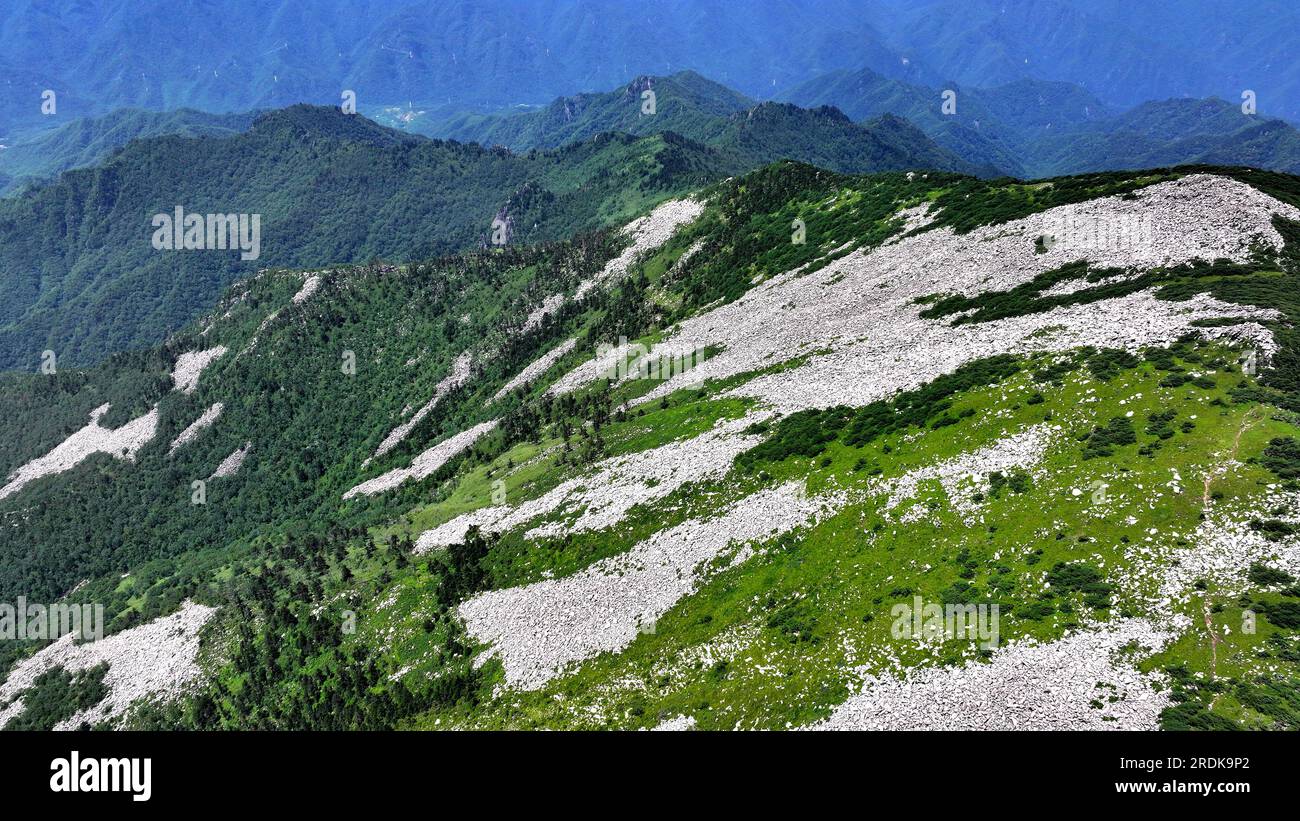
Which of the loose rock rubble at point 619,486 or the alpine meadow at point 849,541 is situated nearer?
the alpine meadow at point 849,541

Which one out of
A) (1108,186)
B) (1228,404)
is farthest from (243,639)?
(1108,186)

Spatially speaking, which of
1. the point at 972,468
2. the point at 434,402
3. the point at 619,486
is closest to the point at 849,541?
the point at 972,468

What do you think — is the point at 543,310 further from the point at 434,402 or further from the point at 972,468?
the point at 972,468

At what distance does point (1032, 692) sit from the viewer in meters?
42.3

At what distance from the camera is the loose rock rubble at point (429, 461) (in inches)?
5640

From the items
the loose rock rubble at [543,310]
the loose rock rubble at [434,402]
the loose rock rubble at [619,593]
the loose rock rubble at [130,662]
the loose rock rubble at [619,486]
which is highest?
the loose rock rubble at [543,310]

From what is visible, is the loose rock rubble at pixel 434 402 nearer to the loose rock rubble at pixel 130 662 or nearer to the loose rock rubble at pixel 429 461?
the loose rock rubble at pixel 429 461

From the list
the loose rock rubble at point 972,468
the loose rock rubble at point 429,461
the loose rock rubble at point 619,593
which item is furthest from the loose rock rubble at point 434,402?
the loose rock rubble at point 972,468

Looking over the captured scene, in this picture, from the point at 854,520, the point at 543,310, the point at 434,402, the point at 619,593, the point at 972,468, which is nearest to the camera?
the point at 972,468

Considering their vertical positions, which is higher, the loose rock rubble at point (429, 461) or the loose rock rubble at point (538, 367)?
the loose rock rubble at point (538, 367)

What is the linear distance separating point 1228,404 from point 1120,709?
3301cm

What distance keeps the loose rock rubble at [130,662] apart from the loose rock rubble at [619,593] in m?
54.3

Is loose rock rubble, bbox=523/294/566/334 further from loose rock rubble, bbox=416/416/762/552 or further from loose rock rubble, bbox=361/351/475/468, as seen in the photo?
loose rock rubble, bbox=416/416/762/552

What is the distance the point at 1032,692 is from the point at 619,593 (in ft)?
134
